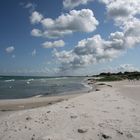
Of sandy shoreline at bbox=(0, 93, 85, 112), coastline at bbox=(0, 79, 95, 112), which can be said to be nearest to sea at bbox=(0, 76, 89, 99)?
coastline at bbox=(0, 79, 95, 112)

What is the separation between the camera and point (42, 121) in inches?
422

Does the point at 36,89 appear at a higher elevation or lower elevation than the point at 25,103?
lower

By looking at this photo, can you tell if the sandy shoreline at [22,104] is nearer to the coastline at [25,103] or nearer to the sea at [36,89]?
the coastline at [25,103]

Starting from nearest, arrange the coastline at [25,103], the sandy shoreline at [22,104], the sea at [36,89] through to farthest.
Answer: the sandy shoreline at [22,104] < the coastline at [25,103] < the sea at [36,89]

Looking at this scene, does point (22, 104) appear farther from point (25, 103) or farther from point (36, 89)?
point (36, 89)

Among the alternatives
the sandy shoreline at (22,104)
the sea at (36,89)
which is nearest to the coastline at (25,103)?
the sandy shoreline at (22,104)

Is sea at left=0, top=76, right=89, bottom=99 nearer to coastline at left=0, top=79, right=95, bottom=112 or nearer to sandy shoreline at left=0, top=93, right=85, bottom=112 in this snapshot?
coastline at left=0, top=79, right=95, bottom=112

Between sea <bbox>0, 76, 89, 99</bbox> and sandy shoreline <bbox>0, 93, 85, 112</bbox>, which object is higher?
sandy shoreline <bbox>0, 93, 85, 112</bbox>

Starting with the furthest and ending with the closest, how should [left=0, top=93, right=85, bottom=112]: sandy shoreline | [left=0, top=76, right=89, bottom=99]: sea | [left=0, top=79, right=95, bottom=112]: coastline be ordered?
[left=0, top=76, right=89, bottom=99]: sea, [left=0, top=79, right=95, bottom=112]: coastline, [left=0, top=93, right=85, bottom=112]: sandy shoreline

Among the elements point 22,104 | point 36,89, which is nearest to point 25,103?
point 22,104

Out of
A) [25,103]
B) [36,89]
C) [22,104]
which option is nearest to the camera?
[22,104]

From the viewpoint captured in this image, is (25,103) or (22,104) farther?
(25,103)

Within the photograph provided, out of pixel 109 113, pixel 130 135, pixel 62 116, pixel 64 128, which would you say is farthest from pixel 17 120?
pixel 130 135

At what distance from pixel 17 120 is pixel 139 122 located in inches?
220
